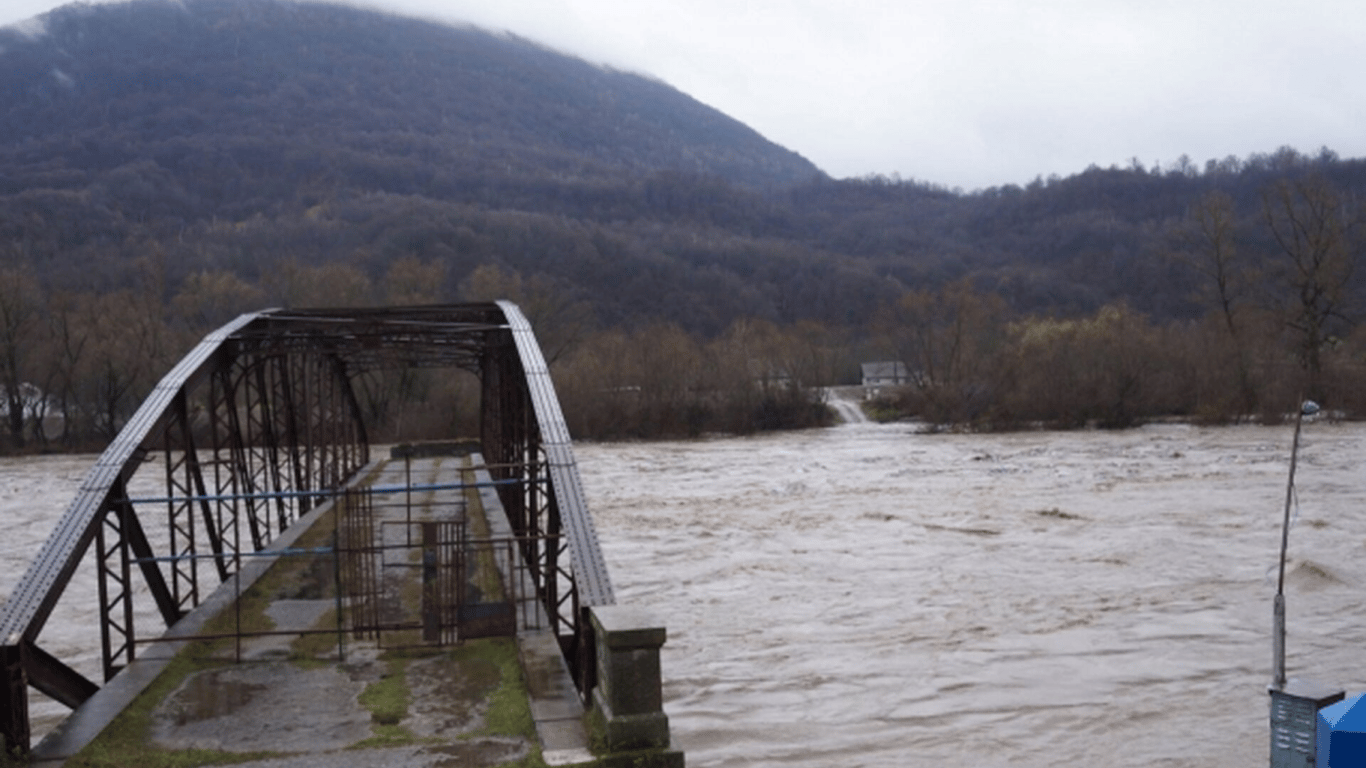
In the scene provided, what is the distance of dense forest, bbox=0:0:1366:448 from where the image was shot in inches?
2112

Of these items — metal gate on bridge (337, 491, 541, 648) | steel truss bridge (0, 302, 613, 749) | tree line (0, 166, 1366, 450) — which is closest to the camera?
steel truss bridge (0, 302, 613, 749)

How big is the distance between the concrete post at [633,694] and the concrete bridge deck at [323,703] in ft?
0.79

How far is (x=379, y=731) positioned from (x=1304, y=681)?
5.41m

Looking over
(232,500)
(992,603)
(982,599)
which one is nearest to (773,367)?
(982,599)

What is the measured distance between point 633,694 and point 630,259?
10578 centimetres

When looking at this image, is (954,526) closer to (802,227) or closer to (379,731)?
(379,731)

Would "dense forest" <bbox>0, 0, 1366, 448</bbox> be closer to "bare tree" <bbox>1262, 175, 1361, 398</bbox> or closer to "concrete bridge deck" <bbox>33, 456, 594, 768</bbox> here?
"bare tree" <bbox>1262, 175, 1361, 398</bbox>

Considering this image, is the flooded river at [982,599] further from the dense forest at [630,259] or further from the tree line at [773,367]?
the dense forest at [630,259]

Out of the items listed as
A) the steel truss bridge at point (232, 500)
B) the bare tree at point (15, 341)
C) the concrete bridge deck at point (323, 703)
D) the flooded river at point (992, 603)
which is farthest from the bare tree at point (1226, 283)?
the bare tree at point (15, 341)

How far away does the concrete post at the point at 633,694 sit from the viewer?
23.9ft

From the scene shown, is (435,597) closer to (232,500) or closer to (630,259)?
(232,500)

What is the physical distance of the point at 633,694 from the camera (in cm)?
738

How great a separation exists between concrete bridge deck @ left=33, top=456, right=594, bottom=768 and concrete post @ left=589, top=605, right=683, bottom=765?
0.24 metres

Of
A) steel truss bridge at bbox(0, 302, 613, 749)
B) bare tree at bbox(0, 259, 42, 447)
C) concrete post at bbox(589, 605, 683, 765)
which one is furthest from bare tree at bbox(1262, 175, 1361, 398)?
bare tree at bbox(0, 259, 42, 447)
